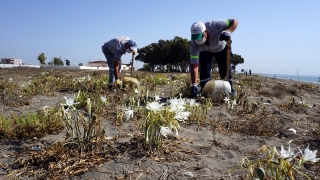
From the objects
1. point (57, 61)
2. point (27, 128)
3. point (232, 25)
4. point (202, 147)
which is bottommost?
point (202, 147)

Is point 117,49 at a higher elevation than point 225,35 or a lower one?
lower

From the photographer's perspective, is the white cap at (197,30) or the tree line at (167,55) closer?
the white cap at (197,30)

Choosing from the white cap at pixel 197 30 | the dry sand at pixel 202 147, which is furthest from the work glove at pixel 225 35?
Answer: the dry sand at pixel 202 147

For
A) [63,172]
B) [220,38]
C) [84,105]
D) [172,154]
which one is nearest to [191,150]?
[172,154]

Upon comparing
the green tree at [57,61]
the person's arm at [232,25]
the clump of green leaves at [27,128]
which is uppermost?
the green tree at [57,61]

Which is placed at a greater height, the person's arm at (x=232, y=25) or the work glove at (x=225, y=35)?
the person's arm at (x=232, y=25)

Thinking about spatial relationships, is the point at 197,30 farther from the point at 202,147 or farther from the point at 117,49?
the point at 202,147

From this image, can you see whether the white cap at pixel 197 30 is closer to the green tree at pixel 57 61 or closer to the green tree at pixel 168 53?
the green tree at pixel 168 53

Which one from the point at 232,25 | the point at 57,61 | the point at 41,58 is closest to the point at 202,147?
the point at 232,25

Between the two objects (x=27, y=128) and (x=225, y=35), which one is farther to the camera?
(x=225, y=35)

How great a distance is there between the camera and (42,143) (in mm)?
2441

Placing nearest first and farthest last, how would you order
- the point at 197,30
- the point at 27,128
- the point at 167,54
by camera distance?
the point at 27,128
the point at 197,30
the point at 167,54

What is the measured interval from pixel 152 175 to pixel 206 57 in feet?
13.2

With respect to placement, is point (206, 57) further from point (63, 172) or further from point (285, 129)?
point (63, 172)
